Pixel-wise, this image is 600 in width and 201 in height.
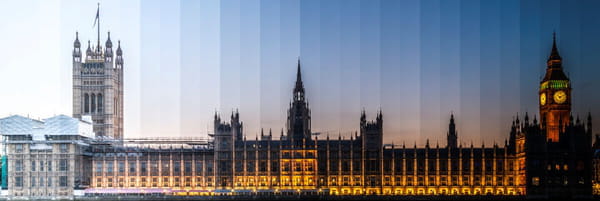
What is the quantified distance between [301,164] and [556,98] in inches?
1792

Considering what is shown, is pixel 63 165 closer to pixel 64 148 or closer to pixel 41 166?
pixel 64 148

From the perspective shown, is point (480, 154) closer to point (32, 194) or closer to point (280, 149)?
point (280, 149)

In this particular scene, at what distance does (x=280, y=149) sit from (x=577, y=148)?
46806 millimetres

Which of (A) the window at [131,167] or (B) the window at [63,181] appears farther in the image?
(A) the window at [131,167]

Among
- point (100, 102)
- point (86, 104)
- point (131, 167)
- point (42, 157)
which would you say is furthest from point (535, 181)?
point (86, 104)

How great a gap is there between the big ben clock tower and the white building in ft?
258

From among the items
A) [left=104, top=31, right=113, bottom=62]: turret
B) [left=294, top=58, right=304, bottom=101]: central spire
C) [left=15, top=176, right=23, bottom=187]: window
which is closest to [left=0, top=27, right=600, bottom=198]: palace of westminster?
[left=15, top=176, right=23, bottom=187]: window

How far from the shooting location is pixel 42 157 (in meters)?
123

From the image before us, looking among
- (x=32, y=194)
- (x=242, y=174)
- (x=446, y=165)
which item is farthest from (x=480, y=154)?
(x=32, y=194)

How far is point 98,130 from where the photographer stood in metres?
152

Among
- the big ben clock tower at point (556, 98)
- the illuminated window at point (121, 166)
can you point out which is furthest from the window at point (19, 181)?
the big ben clock tower at point (556, 98)

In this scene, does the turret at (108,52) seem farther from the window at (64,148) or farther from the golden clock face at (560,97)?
the golden clock face at (560,97)

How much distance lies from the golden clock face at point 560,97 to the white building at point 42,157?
80.3 metres

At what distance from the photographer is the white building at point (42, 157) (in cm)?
12219
